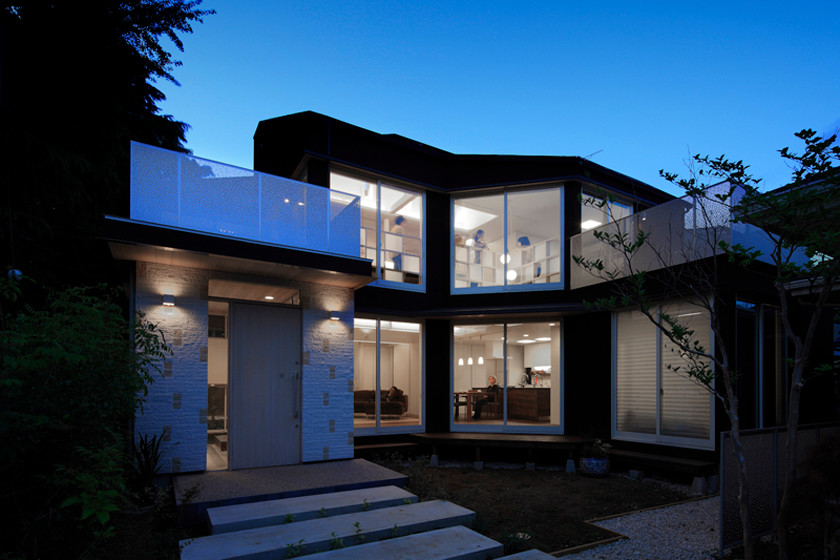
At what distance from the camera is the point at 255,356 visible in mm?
7930

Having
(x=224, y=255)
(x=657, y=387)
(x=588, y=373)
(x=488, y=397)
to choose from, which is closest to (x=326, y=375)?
(x=224, y=255)

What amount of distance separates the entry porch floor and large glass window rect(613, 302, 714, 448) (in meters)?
4.96

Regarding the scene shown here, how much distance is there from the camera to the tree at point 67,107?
7176mm

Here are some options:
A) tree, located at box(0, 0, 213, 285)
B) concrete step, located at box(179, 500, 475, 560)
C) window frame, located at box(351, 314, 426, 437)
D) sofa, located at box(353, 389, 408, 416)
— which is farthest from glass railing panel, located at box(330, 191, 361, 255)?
concrete step, located at box(179, 500, 475, 560)

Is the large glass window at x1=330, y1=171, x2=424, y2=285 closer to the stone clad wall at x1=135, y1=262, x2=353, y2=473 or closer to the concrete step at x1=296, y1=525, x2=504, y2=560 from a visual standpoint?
the stone clad wall at x1=135, y1=262, x2=353, y2=473

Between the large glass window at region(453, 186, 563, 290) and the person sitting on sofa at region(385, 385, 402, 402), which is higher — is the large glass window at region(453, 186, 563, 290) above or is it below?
above

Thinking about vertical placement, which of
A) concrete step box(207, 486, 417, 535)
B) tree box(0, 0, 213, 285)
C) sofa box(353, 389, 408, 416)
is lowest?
concrete step box(207, 486, 417, 535)

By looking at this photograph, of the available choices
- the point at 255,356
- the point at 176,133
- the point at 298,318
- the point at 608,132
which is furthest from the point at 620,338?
the point at 608,132

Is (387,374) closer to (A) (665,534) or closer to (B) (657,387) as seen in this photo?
(B) (657,387)

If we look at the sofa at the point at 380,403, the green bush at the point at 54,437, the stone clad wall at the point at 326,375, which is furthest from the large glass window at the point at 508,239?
the green bush at the point at 54,437

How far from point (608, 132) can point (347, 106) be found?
60.2 m

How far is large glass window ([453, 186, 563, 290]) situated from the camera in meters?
11.0

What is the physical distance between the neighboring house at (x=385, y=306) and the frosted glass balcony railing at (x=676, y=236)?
11cm

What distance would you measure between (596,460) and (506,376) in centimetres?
256
